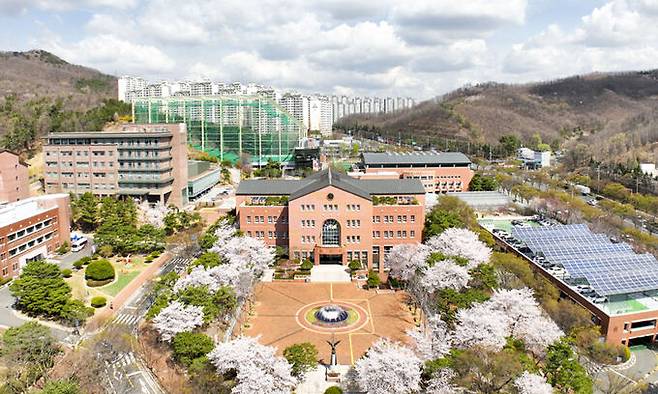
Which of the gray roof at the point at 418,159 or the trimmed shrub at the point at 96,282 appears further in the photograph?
the gray roof at the point at 418,159

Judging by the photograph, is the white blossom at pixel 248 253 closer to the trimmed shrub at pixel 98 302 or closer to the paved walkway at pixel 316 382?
the trimmed shrub at pixel 98 302

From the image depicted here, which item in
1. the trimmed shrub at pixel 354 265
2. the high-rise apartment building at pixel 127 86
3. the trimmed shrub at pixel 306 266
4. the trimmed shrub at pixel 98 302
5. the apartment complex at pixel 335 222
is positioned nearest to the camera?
the trimmed shrub at pixel 98 302

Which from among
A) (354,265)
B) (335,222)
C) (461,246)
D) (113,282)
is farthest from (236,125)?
(461,246)

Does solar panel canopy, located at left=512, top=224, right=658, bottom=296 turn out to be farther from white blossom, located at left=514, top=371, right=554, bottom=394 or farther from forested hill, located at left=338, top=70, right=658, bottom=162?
forested hill, located at left=338, top=70, right=658, bottom=162

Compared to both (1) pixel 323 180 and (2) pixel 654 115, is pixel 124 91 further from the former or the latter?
(2) pixel 654 115

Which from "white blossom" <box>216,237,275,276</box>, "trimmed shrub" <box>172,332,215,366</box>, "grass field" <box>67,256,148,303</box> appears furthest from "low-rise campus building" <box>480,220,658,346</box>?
"grass field" <box>67,256,148,303</box>

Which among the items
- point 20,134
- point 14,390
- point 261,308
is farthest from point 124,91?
point 14,390

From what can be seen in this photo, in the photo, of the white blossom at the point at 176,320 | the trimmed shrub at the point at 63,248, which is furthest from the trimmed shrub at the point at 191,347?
the trimmed shrub at the point at 63,248
